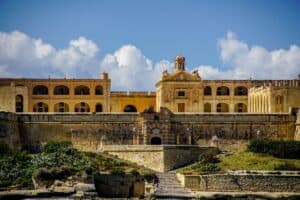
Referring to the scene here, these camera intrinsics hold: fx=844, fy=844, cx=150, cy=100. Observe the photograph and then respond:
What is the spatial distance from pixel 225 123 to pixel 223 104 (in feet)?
48.2

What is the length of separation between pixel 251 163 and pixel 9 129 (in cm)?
1974

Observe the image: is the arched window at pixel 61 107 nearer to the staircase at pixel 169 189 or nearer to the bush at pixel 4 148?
the bush at pixel 4 148

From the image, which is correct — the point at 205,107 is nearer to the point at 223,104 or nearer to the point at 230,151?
the point at 223,104

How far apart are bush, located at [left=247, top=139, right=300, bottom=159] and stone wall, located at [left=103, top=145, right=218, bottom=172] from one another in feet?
14.0

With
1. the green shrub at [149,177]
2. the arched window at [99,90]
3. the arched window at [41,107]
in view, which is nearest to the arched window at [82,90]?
the arched window at [99,90]

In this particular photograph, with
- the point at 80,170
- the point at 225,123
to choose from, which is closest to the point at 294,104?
the point at 225,123

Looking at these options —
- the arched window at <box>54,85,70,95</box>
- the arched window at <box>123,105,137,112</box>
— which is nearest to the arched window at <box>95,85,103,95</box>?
the arched window at <box>54,85,70,95</box>

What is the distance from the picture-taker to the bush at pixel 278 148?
6581cm

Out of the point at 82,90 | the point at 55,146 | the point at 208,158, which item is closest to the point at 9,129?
the point at 55,146

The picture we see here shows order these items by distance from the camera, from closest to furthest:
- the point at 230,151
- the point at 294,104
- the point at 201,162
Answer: the point at 201,162 → the point at 230,151 → the point at 294,104

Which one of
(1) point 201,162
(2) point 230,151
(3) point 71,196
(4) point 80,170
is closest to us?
(3) point 71,196

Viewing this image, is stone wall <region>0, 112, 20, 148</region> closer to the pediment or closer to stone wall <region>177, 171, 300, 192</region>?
stone wall <region>177, 171, 300, 192</region>

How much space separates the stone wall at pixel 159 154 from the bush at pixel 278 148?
426 centimetres

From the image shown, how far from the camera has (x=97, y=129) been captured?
71.4 m
